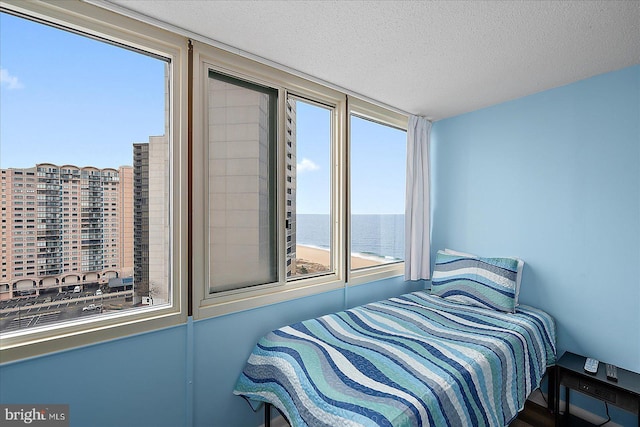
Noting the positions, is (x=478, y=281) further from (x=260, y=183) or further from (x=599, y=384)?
(x=260, y=183)

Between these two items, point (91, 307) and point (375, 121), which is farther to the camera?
point (375, 121)

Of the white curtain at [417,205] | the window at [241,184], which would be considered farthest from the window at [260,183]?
the white curtain at [417,205]

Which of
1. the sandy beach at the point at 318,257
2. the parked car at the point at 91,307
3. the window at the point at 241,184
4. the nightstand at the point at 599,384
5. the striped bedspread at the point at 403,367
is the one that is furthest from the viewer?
the sandy beach at the point at 318,257

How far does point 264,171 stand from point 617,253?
258 cm

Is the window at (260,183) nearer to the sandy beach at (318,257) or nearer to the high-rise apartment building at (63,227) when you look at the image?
the sandy beach at (318,257)

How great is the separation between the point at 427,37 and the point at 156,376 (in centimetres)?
246

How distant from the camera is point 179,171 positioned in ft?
5.79

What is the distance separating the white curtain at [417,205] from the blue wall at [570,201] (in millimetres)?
357

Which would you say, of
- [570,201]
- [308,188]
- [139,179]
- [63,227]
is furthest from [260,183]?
[570,201]

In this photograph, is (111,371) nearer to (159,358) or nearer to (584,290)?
(159,358)

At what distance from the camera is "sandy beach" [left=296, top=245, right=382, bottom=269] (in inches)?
98.5

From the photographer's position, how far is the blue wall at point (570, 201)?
2.05 meters

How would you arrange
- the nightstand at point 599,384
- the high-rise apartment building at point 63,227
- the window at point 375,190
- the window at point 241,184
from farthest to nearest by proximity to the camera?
the window at point 375,190, the window at point 241,184, the nightstand at point 599,384, the high-rise apartment building at point 63,227

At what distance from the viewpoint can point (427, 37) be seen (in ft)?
5.66
